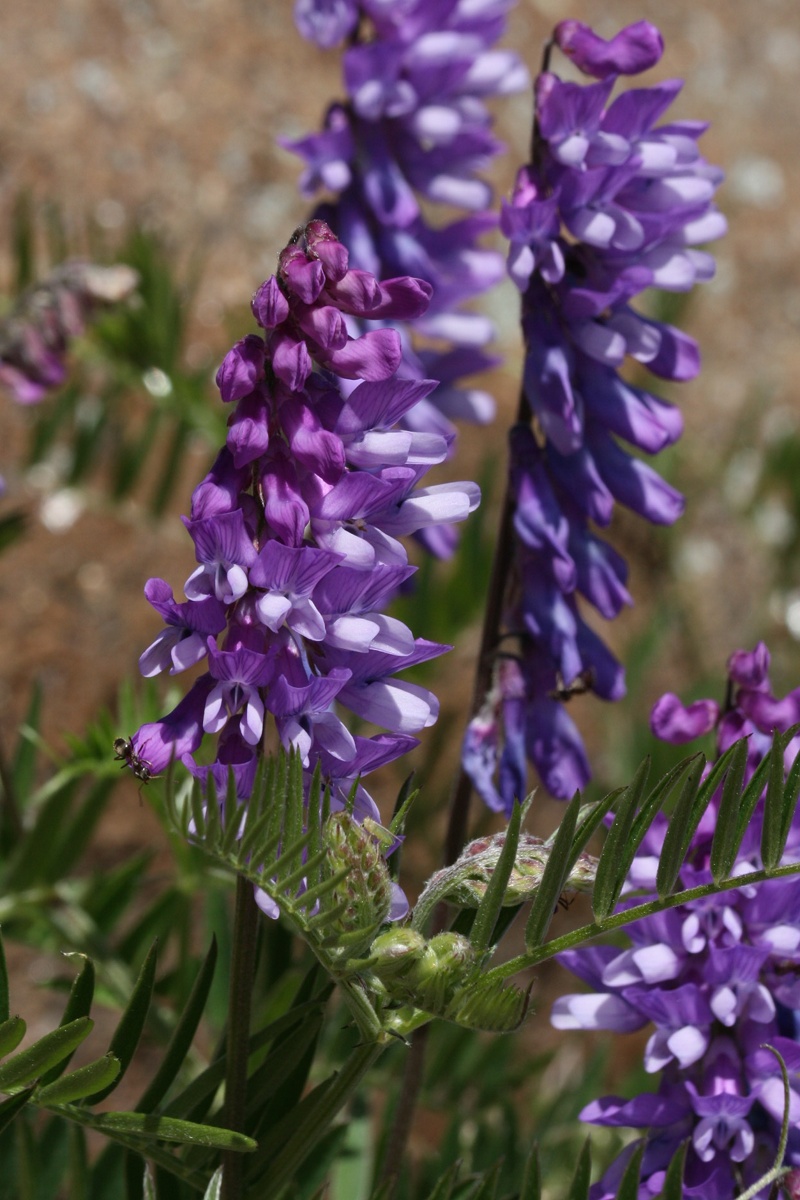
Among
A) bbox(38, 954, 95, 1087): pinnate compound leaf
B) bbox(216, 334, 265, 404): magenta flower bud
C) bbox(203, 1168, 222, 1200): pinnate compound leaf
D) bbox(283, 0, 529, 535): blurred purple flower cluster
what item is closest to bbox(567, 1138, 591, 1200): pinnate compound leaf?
bbox(203, 1168, 222, 1200): pinnate compound leaf

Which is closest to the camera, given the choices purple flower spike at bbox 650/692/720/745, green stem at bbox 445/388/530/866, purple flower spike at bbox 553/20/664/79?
purple flower spike at bbox 650/692/720/745

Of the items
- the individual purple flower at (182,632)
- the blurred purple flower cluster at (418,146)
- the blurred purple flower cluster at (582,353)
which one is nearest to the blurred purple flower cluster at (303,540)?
the individual purple flower at (182,632)

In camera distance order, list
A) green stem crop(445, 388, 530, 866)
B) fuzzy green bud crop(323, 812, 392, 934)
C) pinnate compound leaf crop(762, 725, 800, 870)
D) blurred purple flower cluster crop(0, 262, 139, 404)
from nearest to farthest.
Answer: fuzzy green bud crop(323, 812, 392, 934)
pinnate compound leaf crop(762, 725, 800, 870)
green stem crop(445, 388, 530, 866)
blurred purple flower cluster crop(0, 262, 139, 404)

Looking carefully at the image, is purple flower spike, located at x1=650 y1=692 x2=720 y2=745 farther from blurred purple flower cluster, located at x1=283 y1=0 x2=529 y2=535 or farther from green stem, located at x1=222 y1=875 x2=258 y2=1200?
blurred purple flower cluster, located at x1=283 y1=0 x2=529 y2=535

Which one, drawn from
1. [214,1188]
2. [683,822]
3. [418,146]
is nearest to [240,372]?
[683,822]

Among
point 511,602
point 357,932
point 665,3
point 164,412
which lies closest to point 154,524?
point 164,412

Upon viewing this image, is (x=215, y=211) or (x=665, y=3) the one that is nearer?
(x=215, y=211)

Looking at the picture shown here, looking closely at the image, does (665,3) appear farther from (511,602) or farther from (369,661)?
(369,661)
